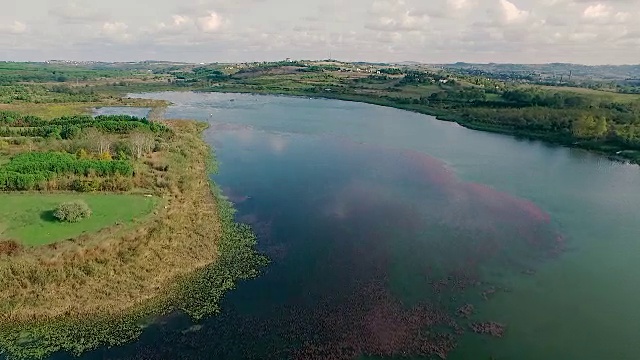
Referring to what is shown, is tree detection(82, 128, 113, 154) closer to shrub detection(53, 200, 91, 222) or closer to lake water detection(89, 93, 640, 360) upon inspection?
lake water detection(89, 93, 640, 360)

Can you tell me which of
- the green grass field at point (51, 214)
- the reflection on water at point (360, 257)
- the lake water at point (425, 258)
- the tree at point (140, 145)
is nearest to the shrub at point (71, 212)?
the green grass field at point (51, 214)

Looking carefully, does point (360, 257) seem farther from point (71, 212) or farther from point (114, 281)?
point (71, 212)

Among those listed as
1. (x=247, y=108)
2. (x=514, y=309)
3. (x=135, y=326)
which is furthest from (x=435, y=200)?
(x=247, y=108)

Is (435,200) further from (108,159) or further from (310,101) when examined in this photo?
(310,101)

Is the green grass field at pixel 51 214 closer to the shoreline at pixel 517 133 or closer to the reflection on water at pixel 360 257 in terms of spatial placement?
the reflection on water at pixel 360 257

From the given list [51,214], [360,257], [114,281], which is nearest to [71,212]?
[51,214]

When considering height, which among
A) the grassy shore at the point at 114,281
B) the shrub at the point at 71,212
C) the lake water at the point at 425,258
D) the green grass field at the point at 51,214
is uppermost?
the shrub at the point at 71,212

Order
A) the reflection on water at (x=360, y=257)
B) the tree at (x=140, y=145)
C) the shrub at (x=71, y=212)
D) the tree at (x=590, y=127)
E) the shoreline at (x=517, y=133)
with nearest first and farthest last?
the reflection on water at (x=360, y=257) < the shrub at (x=71, y=212) < the tree at (x=140, y=145) < the shoreline at (x=517, y=133) < the tree at (x=590, y=127)
